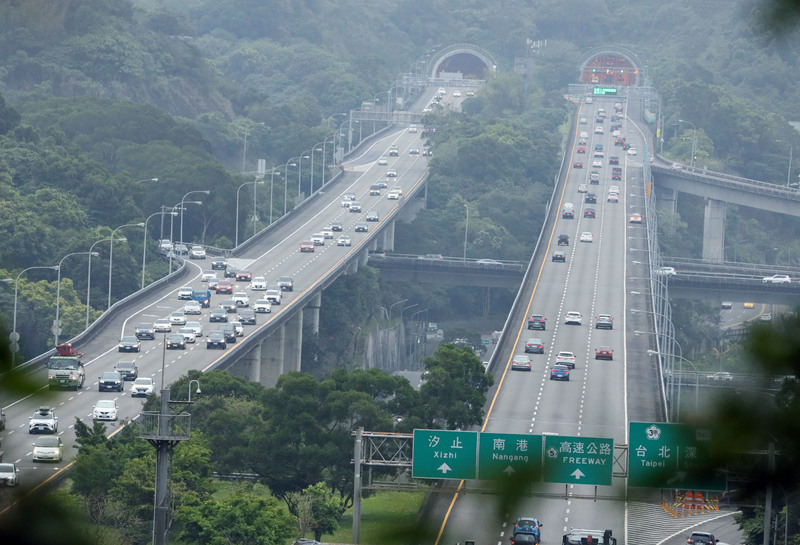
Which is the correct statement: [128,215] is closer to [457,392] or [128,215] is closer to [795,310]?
[457,392]

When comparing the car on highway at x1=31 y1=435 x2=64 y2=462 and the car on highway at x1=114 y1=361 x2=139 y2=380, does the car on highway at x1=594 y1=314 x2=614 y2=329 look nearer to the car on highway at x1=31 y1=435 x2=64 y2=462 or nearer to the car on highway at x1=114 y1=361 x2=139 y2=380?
the car on highway at x1=114 y1=361 x2=139 y2=380

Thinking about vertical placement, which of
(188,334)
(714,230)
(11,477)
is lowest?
(188,334)

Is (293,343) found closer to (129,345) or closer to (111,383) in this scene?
(129,345)

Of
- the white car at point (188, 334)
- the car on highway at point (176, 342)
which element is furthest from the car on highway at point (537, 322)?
the car on highway at point (176, 342)

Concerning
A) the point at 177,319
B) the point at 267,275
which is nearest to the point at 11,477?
the point at 177,319

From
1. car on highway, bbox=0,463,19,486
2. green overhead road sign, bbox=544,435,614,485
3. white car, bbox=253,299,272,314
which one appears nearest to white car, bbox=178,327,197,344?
white car, bbox=253,299,272,314

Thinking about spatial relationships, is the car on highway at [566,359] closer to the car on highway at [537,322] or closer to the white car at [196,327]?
the car on highway at [537,322]
